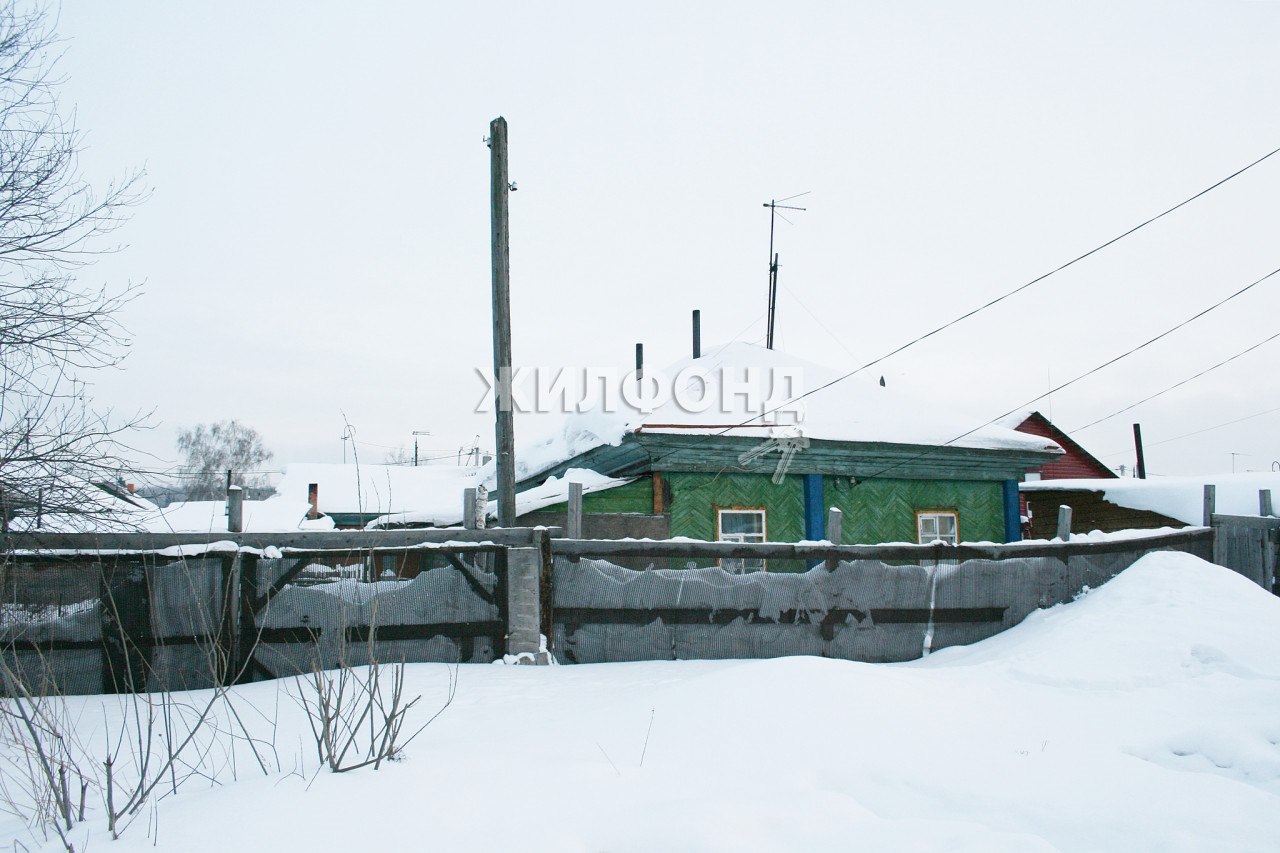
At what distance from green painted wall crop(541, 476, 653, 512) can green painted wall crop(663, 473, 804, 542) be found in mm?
357

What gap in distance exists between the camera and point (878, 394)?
1745 cm

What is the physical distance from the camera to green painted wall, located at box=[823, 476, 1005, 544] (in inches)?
595

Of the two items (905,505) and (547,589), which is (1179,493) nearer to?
(905,505)

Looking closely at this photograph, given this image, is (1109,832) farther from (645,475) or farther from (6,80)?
(645,475)

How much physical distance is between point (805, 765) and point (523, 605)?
3.79 m

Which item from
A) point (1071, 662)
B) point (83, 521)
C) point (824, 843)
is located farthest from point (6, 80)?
point (1071, 662)

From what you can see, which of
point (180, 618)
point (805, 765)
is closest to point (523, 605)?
point (180, 618)

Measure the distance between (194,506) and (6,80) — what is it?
3202 cm

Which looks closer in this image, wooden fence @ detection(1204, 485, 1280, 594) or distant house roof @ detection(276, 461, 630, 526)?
wooden fence @ detection(1204, 485, 1280, 594)

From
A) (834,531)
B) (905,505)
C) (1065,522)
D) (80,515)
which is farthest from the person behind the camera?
(905,505)

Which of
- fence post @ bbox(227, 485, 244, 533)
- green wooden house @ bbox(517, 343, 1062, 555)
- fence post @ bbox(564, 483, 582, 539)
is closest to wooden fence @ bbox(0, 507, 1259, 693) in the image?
fence post @ bbox(564, 483, 582, 539)

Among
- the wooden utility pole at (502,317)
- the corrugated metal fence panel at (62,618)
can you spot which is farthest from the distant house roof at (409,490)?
the corrugated metal fence panel at (62,618)

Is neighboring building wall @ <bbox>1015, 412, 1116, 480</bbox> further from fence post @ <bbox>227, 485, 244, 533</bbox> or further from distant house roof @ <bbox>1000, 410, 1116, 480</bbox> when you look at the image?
fence post @ <bbox>227, 485, 244, 533</bbox>

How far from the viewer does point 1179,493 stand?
22.0 meters
